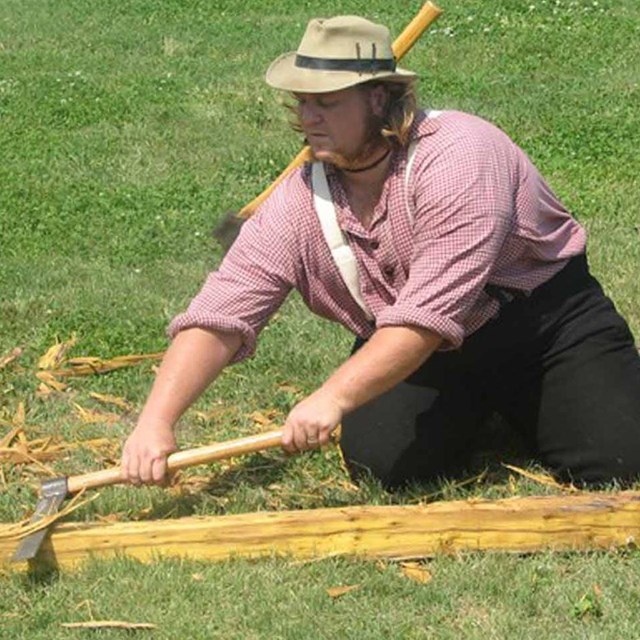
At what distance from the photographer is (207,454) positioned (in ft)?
16.4

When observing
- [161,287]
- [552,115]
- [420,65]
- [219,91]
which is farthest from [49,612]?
[420,65]

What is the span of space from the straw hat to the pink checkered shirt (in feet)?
0.81

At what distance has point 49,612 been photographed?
183 inches

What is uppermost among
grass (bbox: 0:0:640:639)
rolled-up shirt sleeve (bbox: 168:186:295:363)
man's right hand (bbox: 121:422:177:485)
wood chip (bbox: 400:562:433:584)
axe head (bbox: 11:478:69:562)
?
rolled-up shirt sleeve (bbox: 168:186:295:363)

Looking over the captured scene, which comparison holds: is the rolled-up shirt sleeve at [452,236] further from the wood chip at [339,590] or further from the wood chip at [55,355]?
the wood chip at [55,355]

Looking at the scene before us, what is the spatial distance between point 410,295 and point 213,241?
3.71 meters

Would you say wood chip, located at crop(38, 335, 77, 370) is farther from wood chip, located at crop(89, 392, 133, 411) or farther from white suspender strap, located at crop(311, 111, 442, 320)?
white suspender strap, located at crop(311, 111, 442, 320)

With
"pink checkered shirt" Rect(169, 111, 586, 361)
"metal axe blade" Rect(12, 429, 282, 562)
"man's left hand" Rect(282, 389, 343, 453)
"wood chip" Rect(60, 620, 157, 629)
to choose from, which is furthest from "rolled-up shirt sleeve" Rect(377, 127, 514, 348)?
"wood chip" Rect(60, 620, 157, 629)

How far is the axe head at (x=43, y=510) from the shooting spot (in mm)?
4770

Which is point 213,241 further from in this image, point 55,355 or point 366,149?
point 366,149

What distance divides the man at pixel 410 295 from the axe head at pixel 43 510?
303 millimetres

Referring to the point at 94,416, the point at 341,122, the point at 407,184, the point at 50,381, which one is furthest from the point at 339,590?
the point at 50,381

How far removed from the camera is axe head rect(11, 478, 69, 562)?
4770 mm

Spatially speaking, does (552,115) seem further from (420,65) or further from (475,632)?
(475,632)
